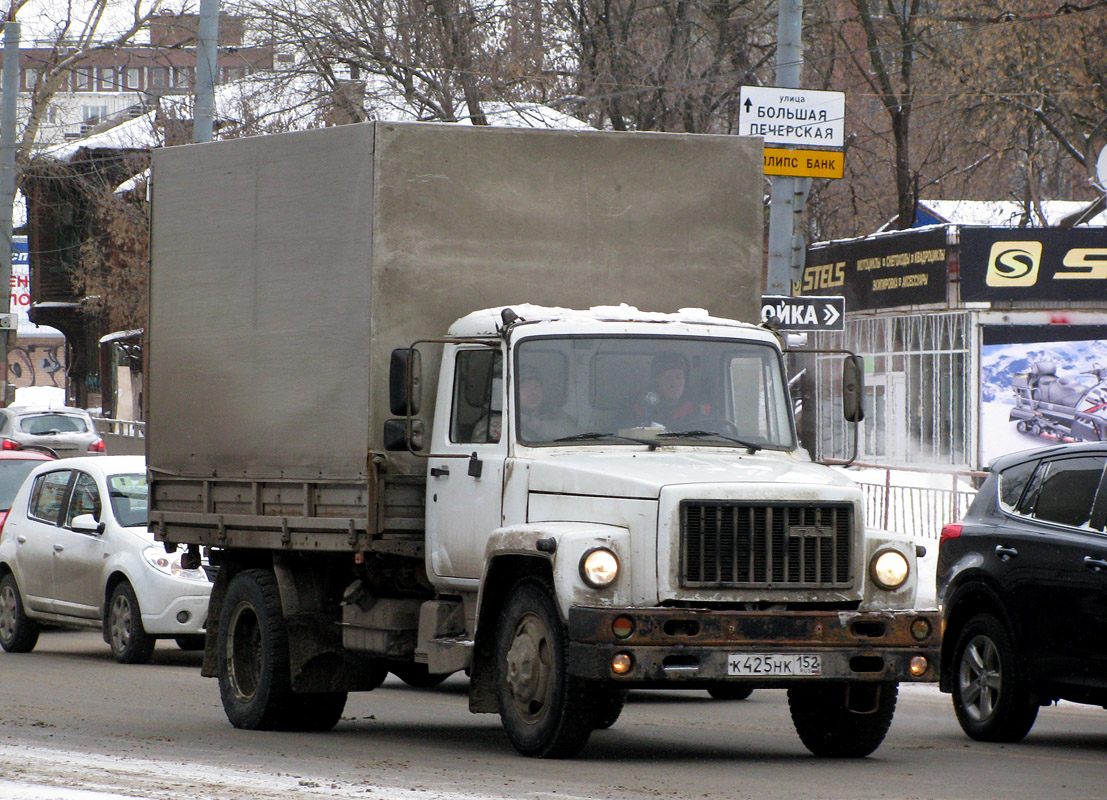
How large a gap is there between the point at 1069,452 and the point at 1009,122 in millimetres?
23982

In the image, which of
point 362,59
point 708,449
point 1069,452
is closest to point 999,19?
point 362,59

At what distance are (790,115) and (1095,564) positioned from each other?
644 cm

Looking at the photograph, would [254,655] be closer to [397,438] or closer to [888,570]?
[397,438]

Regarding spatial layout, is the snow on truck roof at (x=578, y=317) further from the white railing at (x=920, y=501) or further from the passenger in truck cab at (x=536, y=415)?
the white railing at (x=920, y=501)

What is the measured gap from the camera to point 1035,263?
31156 mm

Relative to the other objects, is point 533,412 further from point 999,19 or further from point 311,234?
point 999,19

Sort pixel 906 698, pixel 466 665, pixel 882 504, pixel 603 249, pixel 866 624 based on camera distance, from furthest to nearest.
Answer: pixel 882 504
pixel 906 698
pixel 603 249
pixel 466 665
pixel 866 624

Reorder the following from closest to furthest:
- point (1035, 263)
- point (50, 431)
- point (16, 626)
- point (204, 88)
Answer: point (16, 626), point (204, 88), point (1035, 263), point (50, 431)

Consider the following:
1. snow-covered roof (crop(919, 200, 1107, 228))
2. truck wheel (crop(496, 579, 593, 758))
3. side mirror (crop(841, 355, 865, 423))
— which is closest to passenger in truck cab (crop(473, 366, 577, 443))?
truck wheel (crop(496, 579, 593, 758))

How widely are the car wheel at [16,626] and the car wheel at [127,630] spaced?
5.20ft

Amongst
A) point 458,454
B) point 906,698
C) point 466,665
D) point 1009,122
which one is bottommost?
point 906,698

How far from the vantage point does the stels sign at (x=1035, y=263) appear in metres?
31.0

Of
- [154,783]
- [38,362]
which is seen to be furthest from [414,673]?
[38,362]

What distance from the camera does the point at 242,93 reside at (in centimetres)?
3331
